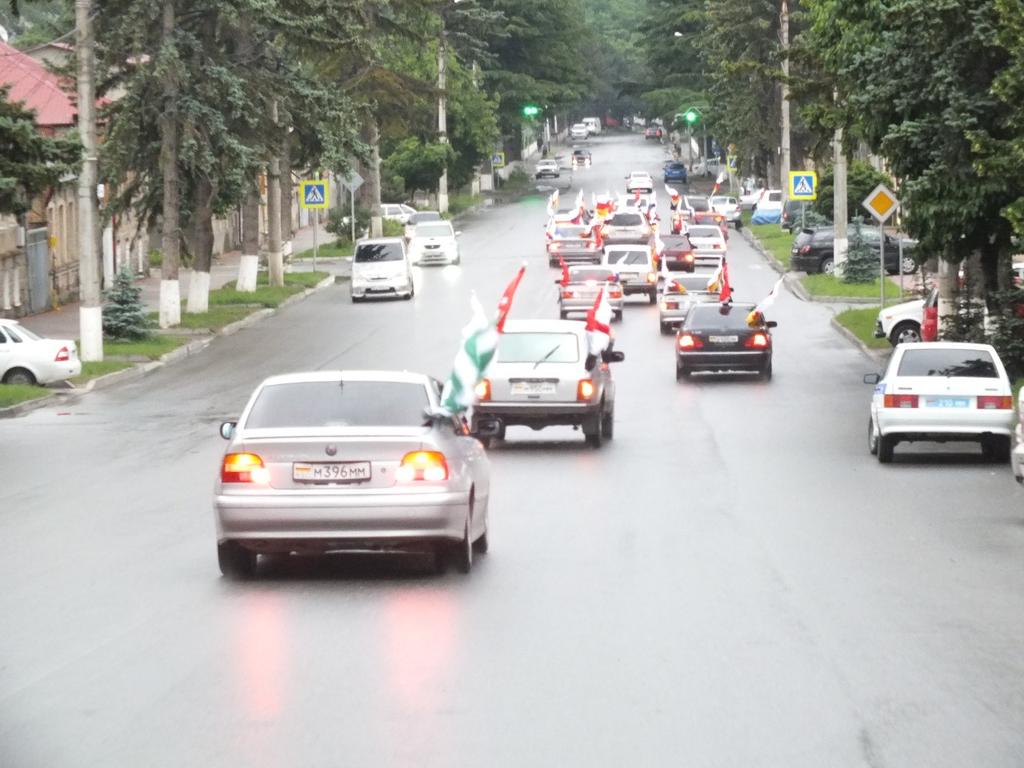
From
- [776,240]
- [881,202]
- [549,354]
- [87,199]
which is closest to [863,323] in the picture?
[881,202]

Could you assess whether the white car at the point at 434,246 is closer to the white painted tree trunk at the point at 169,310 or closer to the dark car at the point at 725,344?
the white painted tree trunk at the point at 169,310

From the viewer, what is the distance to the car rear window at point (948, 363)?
25156 mm

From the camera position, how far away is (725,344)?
38.5 metres

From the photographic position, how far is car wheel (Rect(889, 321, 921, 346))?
42.7m

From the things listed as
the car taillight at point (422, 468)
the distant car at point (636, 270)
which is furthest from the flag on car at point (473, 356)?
the distant car at point (636, 270)

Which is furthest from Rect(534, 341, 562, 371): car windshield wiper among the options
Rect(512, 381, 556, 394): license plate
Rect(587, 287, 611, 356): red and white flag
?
Rect(587, 287, 611, 356): red and white flag

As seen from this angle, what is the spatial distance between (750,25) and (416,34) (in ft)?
90.1

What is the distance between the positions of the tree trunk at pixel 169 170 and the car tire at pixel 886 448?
2685cm

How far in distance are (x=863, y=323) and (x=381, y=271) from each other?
56.5 feet

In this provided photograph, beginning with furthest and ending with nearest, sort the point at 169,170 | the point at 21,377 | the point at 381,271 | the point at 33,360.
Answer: the point at 381,271, the point at 169,170, the point at 21,377, the point at 33,360

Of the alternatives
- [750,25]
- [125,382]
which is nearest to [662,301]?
[125,382]

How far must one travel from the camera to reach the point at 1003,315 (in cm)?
3534

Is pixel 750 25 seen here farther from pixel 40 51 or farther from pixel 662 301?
pixel 662 301

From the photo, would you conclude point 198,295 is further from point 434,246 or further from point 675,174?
point 675,174
